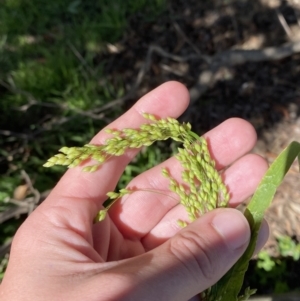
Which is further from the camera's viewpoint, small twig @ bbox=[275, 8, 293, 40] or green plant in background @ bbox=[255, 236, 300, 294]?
small twig @ bbox=[275, 8, 293, 40]

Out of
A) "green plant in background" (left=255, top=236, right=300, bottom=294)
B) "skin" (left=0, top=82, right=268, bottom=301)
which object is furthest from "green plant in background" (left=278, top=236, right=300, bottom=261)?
"skin" (left=0, top=82, right=268, bottom=301)

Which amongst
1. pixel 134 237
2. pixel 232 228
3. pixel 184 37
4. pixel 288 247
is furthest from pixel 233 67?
pixel 232 228

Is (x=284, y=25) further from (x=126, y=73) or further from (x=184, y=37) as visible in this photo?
(x=126, y=73)

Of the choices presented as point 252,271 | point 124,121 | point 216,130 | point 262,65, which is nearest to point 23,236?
point 124,121

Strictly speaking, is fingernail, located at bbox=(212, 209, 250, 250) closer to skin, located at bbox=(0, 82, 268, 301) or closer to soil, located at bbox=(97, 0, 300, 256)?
skin, located at bbox=(0, 82, 268, 301)

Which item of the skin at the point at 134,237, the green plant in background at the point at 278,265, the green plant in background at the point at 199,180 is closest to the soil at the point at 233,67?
the green plant in background at the point at 278,265

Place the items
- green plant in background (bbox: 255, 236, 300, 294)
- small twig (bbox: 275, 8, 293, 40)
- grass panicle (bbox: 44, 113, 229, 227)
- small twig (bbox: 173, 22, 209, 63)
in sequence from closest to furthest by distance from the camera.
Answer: grass panicle (bbox: 44, 113, 229, 227)
green plant in background (bbox: 255, 236, 300, 294)
small twig (bbox: 275, 8, 293, 40)
small twig (bbox: 173, 22, 209, 63)

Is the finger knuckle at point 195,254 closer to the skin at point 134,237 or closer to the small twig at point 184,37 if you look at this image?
the skin at point 134,237

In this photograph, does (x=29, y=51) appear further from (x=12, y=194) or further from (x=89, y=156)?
(x=89, y=156)
